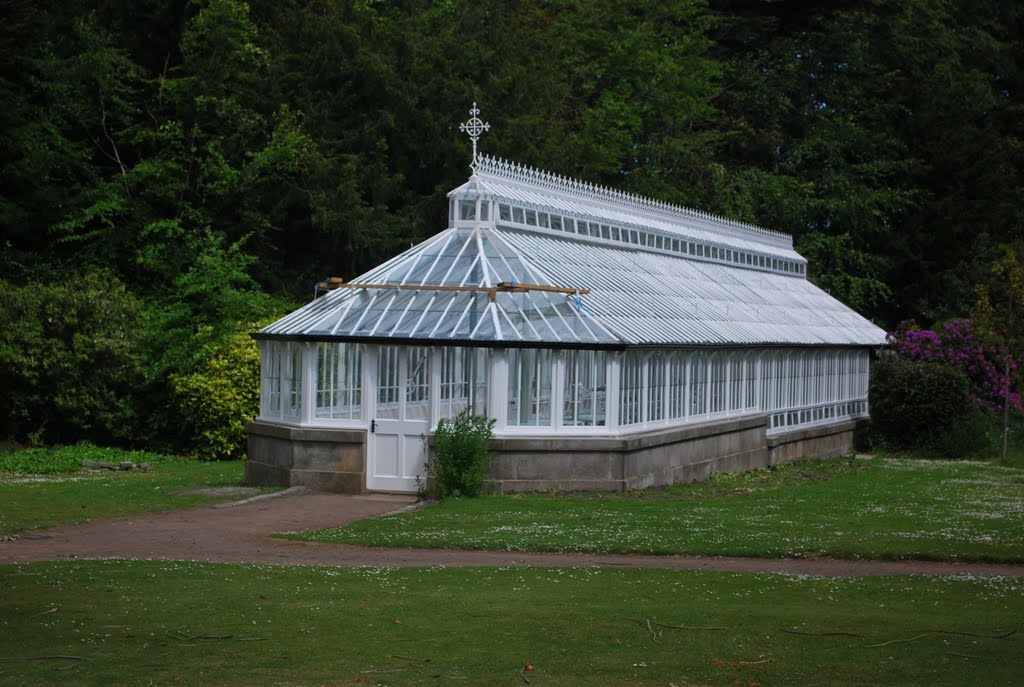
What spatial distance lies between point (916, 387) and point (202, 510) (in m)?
19.5

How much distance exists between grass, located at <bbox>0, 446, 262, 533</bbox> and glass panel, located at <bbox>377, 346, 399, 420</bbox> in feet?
8.98

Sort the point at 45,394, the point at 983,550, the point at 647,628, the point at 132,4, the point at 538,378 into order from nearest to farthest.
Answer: the point at 647,628 → the point at 983,550 → the point at 538,378 → the point at 45,394 → the point at 132,4

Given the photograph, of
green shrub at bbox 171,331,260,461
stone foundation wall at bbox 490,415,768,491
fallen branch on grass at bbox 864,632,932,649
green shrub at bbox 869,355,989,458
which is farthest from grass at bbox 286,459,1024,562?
green shrub at bbox 171,331,260,461

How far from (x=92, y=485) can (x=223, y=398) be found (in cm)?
583

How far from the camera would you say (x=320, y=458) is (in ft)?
67.4

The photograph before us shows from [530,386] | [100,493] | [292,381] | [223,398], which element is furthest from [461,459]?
[223,398]

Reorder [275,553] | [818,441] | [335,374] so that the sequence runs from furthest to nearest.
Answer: [818,441] < [335,374] < [275,553]

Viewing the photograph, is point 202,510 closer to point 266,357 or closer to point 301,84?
point 266,357

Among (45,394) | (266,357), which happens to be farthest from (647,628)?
(45,394)

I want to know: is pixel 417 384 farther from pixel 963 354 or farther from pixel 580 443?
pixel 963 354

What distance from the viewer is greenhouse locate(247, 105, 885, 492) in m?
20.1

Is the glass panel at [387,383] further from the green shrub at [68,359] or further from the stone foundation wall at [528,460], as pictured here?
the green shrub at [68,359]

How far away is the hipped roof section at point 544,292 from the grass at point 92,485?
3095mm

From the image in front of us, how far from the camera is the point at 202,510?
18.8 m
